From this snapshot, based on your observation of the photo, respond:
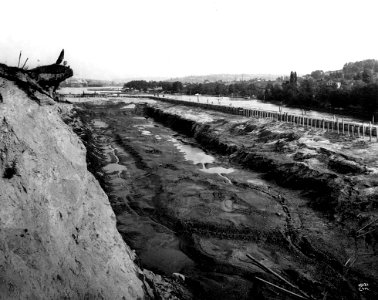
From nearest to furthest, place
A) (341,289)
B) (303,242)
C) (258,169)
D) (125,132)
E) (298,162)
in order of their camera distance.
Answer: (341,289) < (303,242) < (298,162) < (258,169) < (125,132)

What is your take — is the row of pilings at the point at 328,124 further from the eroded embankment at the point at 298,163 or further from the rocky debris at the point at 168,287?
the rocky debris at the point at 168,287

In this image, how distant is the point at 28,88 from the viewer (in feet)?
25.7

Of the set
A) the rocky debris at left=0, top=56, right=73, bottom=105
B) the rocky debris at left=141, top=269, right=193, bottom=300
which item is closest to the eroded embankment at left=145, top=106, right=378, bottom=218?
the rocky debris at left=141, top=269, right=193, bottom=300

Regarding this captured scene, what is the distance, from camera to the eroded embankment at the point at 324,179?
14.9m

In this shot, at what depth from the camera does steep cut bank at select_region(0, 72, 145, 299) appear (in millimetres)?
5844

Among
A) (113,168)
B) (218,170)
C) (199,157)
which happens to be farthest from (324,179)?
(113,168)

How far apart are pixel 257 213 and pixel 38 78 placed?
15307 millimetres

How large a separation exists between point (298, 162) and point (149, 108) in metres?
70.1

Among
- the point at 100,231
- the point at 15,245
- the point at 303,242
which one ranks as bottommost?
the point at 303,242

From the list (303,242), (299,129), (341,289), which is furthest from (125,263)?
(299,129)

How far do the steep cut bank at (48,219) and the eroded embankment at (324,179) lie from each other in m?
7.88

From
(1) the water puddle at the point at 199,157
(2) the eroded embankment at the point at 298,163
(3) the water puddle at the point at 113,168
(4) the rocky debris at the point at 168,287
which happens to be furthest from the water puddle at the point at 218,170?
(4) the rocky debris at the point at 168,287

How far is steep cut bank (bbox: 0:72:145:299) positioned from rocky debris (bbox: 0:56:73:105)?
45 mm

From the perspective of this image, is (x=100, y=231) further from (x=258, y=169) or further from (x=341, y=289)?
(x=258, y=169)
